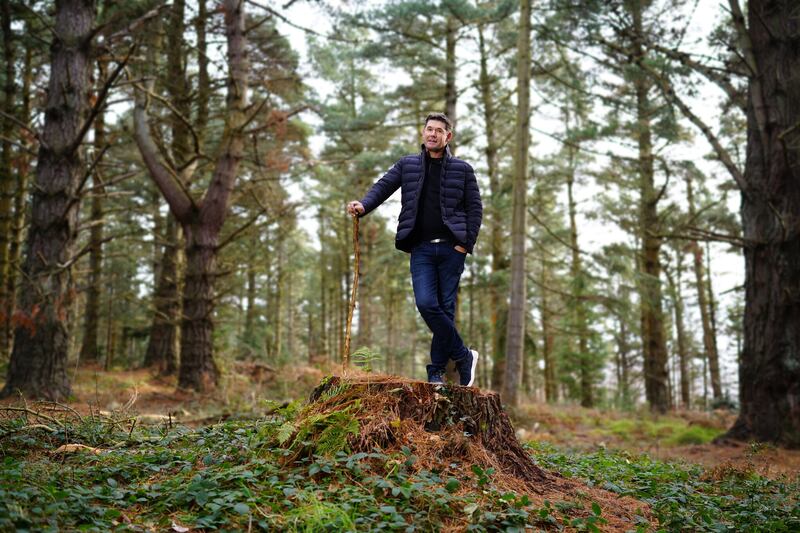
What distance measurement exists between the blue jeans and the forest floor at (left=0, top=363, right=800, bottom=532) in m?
0.82

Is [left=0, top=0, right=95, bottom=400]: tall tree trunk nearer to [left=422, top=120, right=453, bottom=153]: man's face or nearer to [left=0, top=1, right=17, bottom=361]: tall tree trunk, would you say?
[left=0, top=1, right=17, bottom=361]: tall tree trunk

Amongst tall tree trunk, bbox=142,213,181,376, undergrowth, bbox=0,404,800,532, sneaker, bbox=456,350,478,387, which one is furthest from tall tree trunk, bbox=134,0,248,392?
sneaker, bbox=456,350,478,387

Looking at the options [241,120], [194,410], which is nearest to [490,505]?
[194,410]

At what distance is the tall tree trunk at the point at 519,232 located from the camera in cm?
1094

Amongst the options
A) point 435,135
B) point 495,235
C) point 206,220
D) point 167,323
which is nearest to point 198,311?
point 206,220

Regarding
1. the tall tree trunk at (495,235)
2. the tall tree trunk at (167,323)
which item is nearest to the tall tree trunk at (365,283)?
the tall tree trunk at (495,235)

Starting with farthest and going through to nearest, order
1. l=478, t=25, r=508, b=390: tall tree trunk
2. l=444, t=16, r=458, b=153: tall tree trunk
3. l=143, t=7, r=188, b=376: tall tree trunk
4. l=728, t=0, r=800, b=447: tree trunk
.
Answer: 1. l=478, t=25, r=508, b=390: tall tree trunk
2. l=143, t=7, r=188, b=376: tall tree trunk
3. l=444, t=16, r=458, b=153: tall tree trunk
4. l=728, t=0, r=800, b=447: tree trunk

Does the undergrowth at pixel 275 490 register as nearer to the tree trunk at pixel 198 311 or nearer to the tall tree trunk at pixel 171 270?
the tree trunk at pixel 198 311

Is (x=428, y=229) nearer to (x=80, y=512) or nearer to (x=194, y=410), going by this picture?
(x=80, y=512)

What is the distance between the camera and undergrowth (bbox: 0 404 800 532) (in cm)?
318

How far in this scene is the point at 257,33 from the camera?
52.3 ft

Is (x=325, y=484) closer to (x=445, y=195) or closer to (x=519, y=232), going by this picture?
(x=445, y=195)

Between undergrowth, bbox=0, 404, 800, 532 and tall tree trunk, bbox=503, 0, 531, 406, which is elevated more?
tall tree trunk, bbox=503, 0, 531, 406

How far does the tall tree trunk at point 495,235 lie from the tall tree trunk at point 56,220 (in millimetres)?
10124
